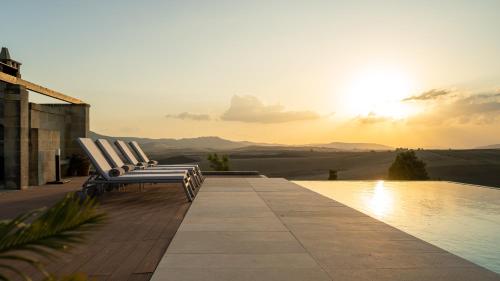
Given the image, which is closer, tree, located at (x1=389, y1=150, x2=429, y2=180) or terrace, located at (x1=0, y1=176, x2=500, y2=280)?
terrace, located at (x1=0, y1=176, x2=500, y2=280)

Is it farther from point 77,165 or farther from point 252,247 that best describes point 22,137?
point 252,247

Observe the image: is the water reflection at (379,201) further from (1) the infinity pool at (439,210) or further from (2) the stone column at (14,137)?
(2) the stone column at (14,137)

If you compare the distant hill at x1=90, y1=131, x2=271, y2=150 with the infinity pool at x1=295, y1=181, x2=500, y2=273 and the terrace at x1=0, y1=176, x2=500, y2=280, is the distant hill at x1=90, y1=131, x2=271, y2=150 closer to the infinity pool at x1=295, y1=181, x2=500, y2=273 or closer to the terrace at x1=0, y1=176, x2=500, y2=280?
the infinity pool at x1=295, y1=181, x2=500, y2=273

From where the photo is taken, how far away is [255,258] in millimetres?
3596

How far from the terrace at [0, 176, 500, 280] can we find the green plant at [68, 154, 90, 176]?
5.65 m

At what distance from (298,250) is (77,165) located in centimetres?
1001

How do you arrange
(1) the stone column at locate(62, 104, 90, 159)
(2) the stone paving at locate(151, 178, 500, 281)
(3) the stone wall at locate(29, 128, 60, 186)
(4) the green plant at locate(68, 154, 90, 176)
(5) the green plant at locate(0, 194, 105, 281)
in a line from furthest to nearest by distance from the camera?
(1) the stone column at locate(62, 104, 90, 159), (4) the green plant at locate(68, 154, 90, 176), (3) the stone wall at locate(29, 128, 60, 186), (2) the stone paving at locate(151, 178, 500, 281), (5) the green plant at locate(0, 194, 105, 281)

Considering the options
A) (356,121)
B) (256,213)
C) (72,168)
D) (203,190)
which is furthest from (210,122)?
(256,213)

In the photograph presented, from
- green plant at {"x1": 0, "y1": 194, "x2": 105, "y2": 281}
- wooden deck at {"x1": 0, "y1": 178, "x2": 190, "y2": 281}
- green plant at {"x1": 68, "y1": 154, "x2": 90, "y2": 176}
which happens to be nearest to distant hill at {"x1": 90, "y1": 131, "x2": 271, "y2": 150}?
green plant at {"x1": 68, "y1": 154, "x2": 90, "y2": 176}

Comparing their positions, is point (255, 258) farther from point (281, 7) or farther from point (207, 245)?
point (281, 7)

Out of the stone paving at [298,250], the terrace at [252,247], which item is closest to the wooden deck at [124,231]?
the terrace at [252,247]

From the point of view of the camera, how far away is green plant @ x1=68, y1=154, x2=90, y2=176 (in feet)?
40.3

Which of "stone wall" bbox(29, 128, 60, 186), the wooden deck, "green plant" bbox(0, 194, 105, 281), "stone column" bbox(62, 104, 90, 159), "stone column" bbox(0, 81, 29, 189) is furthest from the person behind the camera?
"stone column" bbox(62, 104, 90, 159)

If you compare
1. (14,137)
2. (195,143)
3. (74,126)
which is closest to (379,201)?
(14,137)
